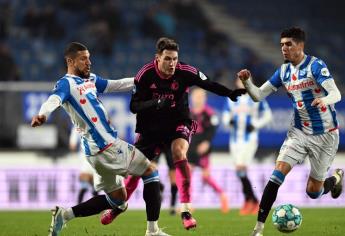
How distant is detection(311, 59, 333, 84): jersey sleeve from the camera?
30.4 ft

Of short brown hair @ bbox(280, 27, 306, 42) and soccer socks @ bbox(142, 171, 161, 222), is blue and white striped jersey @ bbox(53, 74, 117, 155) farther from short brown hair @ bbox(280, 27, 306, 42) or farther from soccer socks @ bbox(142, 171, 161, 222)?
short brown hair @ bbox(280, 27, 306, 42)

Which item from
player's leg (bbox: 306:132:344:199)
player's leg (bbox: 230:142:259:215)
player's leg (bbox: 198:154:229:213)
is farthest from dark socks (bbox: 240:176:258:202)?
player's leg (bbox: 306:132:344:199)

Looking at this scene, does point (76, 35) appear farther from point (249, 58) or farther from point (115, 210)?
point (115, 210)

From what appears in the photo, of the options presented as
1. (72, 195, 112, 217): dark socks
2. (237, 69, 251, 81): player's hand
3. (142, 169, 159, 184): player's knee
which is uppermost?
(237, 69, 251, 81): player's hand

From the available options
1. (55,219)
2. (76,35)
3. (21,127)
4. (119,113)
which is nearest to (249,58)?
(76,35)

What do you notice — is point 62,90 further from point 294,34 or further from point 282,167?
point 294,34

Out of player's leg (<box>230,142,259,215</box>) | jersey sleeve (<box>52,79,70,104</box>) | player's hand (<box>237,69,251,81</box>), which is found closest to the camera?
Result: jersey sleeve (<box>52,79,70,104</box>)

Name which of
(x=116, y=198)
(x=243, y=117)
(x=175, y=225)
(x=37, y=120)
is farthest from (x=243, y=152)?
(x=37, y=120)

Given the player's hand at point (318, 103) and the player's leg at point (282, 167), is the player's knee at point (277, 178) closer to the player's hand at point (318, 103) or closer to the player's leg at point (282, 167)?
the player's leg at point (282, 167)

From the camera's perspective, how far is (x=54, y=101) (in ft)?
26.8

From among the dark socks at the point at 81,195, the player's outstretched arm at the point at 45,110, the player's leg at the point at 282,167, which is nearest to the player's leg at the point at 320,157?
the player's leg at the point at 282,167

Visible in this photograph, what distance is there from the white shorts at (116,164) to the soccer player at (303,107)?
140 centimetres

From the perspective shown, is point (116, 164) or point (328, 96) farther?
point (328, 96)

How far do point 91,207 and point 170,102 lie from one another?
146cm
